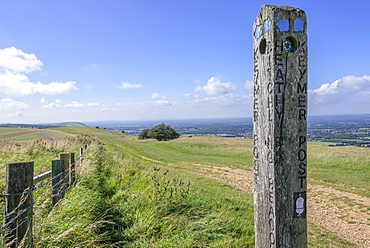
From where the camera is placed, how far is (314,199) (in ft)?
29.6

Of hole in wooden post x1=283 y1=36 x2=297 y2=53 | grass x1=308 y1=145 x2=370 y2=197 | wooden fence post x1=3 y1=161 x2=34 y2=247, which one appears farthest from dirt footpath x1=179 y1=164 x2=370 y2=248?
wooden fence post x1=3 y1=161 x2=34 y2=247

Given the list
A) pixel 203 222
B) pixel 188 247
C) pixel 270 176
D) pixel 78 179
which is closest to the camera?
pixel 270 176

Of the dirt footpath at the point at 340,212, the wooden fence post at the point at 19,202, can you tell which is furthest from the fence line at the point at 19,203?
the dirt footpath at the point at 340,212

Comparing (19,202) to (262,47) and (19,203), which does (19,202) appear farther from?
(262,47)

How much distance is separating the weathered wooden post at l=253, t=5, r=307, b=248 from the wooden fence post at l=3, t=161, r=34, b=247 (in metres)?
2.56

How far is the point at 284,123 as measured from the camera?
2043 millimetres

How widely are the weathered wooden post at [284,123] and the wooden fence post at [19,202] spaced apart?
2555 mm

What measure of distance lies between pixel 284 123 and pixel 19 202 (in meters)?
2.90

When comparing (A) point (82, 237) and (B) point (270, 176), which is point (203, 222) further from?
(B) point (270, 176)

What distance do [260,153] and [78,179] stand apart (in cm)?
564

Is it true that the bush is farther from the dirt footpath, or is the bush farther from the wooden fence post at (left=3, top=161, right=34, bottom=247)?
the wooden fence post at (left=3, top=161, right=34, bottom=247)

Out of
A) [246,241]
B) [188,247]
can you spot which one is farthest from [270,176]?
[246,241]

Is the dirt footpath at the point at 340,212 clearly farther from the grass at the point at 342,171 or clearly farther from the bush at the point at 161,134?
the bush at the point at 161,134

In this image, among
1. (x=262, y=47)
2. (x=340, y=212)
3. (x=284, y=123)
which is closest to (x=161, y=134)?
(x=340, y=212)
